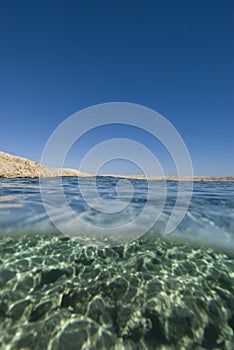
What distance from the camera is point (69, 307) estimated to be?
4.04 m

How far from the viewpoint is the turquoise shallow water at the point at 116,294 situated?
345 cm

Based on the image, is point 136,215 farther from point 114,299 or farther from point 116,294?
point 114,299

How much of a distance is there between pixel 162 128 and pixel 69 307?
11792 millimetres

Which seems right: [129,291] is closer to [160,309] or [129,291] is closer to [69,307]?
[160,309]

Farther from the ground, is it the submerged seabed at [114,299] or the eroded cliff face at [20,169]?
the eroded cliff face at [20,169]

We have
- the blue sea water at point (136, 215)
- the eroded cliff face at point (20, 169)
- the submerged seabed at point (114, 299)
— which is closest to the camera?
the submerged seabed at point (114, 299)

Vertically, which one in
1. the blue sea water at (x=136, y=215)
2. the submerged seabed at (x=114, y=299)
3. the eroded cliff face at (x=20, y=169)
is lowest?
the submerged seabed at (x=114, y=299)

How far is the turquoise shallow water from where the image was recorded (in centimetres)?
345

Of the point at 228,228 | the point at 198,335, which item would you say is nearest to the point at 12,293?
the point at 198,335

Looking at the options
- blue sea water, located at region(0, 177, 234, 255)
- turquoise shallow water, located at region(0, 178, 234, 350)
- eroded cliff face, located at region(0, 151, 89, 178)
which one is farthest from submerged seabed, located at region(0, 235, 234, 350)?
eroded cliff face, located at region(0, 151, 89, 178)

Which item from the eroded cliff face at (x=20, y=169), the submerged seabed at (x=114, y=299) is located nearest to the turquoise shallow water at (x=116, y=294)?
the submerged seabed at (x=114, y=299)

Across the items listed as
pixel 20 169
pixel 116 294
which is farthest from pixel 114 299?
pixel 20 169

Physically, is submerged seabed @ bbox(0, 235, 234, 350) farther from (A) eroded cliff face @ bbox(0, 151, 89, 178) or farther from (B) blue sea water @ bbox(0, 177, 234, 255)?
(A) eroded cliff face @ bbox(0, 151, 89, 178)

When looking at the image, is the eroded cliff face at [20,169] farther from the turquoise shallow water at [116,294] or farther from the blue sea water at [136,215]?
the turquoise shallow water at [116,294]
